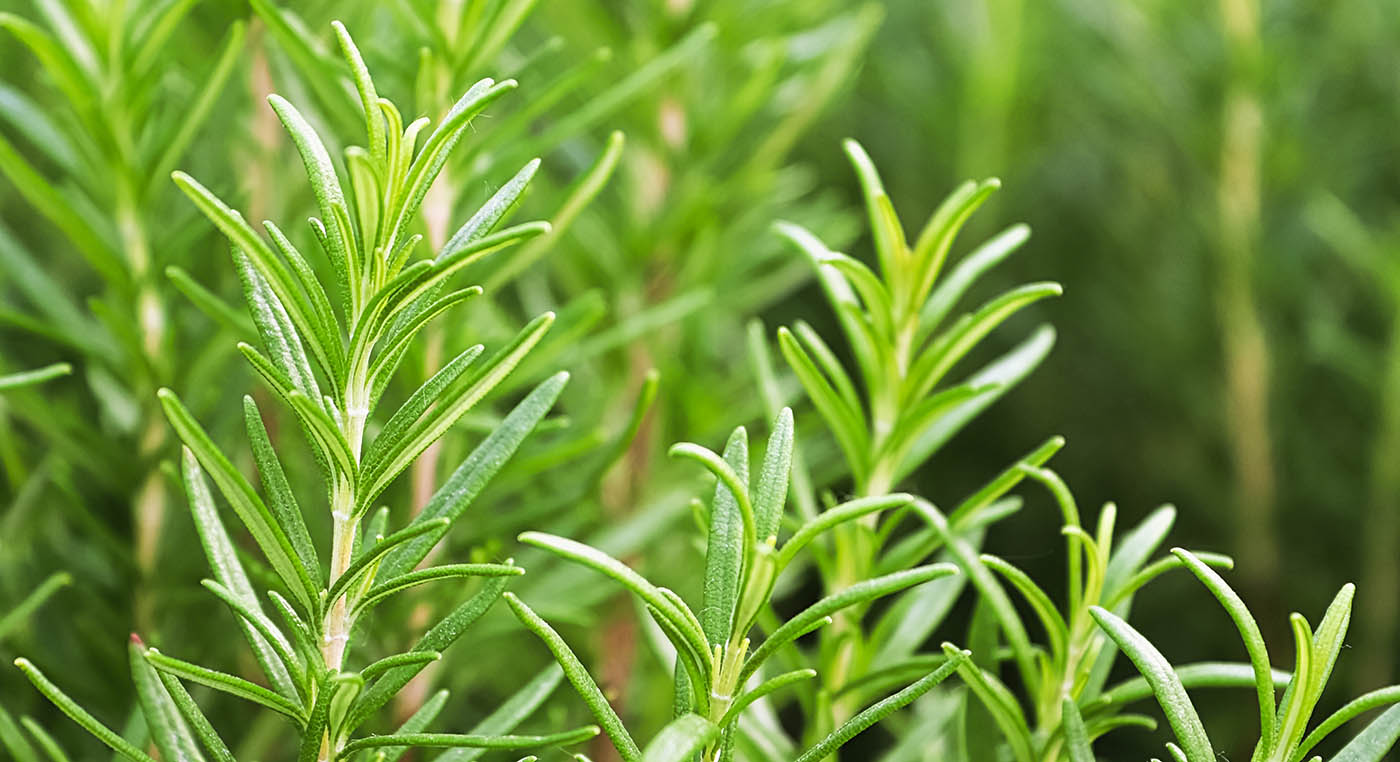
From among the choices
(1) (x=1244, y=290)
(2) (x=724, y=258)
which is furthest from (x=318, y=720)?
(1) (x=1244, y=290)

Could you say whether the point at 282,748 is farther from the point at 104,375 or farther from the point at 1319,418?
the point at 1319,418

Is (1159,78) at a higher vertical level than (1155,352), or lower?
higher

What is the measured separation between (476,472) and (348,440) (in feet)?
0.08

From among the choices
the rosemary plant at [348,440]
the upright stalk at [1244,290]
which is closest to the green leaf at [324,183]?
the rosemary plant at [348,440]

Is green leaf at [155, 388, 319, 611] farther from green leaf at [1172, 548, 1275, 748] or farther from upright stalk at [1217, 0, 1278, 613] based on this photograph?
upright stalk at [1217, 0, 1278, 613]

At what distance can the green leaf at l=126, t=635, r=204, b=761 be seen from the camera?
0.22 metres

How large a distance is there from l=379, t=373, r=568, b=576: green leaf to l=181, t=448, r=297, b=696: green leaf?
23 mm

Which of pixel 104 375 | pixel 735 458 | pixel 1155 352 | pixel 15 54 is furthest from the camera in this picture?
pixel 1155 352

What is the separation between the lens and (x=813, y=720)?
0.27 meters

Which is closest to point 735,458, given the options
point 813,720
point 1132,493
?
point 813,720

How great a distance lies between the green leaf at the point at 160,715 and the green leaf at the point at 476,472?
0.05m

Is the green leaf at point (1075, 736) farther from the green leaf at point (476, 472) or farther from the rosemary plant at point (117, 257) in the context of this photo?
the rosemary plant at point (117, 257)

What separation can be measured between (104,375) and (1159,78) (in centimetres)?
51

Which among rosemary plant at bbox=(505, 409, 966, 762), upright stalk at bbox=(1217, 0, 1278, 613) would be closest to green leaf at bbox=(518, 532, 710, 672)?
rosemary plant at bbox=(505, 409, 966, 762)
